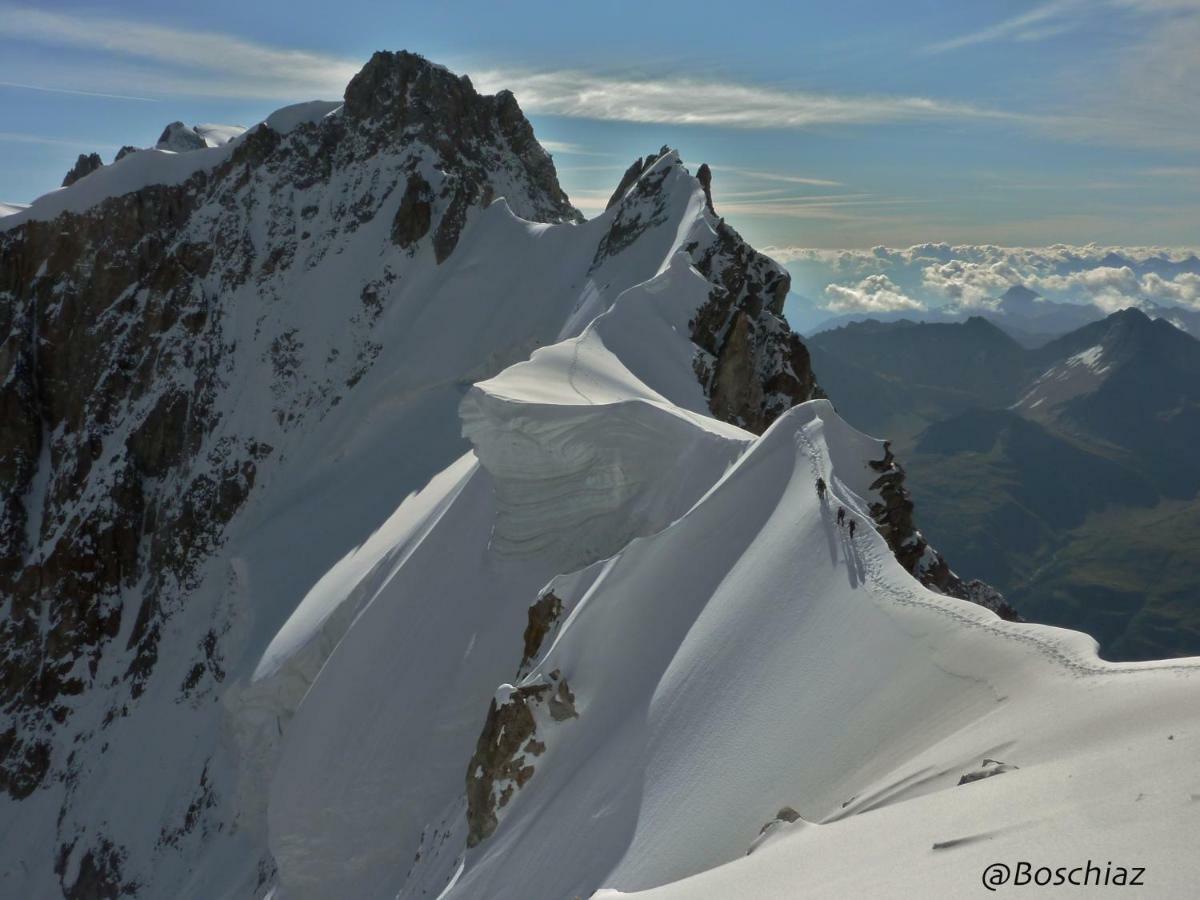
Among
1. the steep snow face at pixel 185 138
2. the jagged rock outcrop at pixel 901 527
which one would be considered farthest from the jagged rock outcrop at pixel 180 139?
the jagged rock outcrop at pixel 901 527

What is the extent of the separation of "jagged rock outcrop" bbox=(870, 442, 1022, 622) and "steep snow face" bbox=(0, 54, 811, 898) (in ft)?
20.1

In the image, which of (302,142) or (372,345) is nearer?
(372,345)

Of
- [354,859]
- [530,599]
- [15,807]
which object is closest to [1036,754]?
[530,599]

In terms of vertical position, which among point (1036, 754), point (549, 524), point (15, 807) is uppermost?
point (1036, 754)

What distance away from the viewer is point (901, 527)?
3641cm

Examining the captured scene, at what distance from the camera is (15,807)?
66062 millimetres

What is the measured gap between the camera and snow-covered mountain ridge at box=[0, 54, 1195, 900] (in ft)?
54.6

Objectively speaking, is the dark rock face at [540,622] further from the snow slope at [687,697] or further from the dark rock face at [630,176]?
the dark rock face at [630,176]

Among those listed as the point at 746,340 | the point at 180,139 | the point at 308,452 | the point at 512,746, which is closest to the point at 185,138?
the point at 180,139

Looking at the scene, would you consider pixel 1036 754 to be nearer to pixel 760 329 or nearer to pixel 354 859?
pixel 354 859

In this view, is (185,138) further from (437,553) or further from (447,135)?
(437,553)

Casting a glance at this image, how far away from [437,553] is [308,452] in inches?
1438

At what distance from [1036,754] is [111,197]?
93.8m

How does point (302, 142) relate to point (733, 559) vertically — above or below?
above
